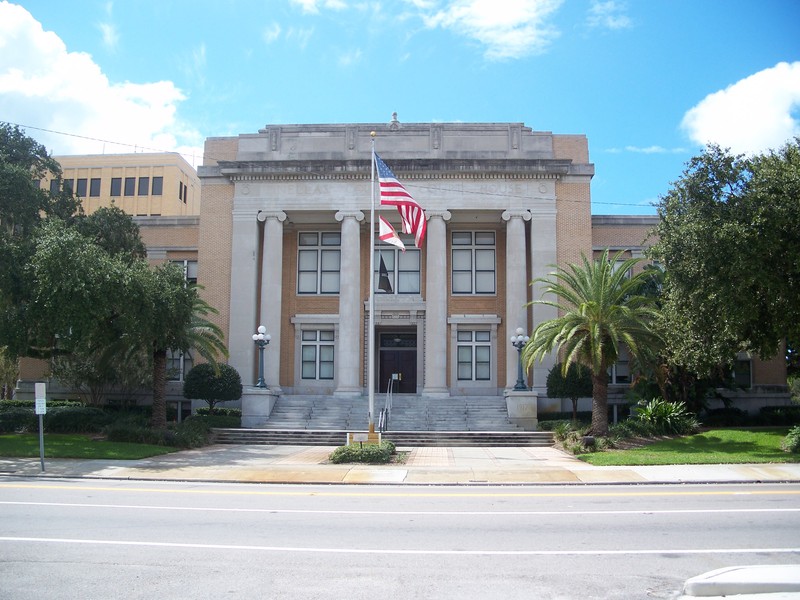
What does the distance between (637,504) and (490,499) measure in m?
2.79

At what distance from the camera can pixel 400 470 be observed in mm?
20203

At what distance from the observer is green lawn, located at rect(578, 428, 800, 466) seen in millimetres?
20641

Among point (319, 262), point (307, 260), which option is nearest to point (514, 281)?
point (319, 262)

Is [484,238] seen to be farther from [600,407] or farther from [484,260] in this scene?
[600,407]

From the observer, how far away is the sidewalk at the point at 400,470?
1809 centimetres

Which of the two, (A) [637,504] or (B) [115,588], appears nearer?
(B) [115,588]

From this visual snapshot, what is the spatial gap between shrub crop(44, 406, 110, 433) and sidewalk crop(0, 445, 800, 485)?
20.7 feet

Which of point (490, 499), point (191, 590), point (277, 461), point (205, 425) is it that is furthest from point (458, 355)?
point (191, 590)

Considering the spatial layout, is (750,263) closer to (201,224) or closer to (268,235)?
(268,235)

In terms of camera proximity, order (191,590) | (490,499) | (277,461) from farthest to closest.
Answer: (277,461) → (490,499) → (191,590)

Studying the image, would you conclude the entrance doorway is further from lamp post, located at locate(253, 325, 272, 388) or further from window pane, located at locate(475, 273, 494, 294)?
lamp post, located at locate(253, 325, 272, 388)

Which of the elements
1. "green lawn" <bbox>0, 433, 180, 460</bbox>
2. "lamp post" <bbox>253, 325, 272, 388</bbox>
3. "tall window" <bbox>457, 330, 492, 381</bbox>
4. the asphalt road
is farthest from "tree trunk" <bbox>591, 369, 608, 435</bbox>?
"green lawn" <bbox>0, 433, 180, 460</bbox>

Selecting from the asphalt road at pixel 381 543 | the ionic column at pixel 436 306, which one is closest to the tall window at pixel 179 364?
the ionic column at pixel 436 306

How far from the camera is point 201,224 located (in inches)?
1453
